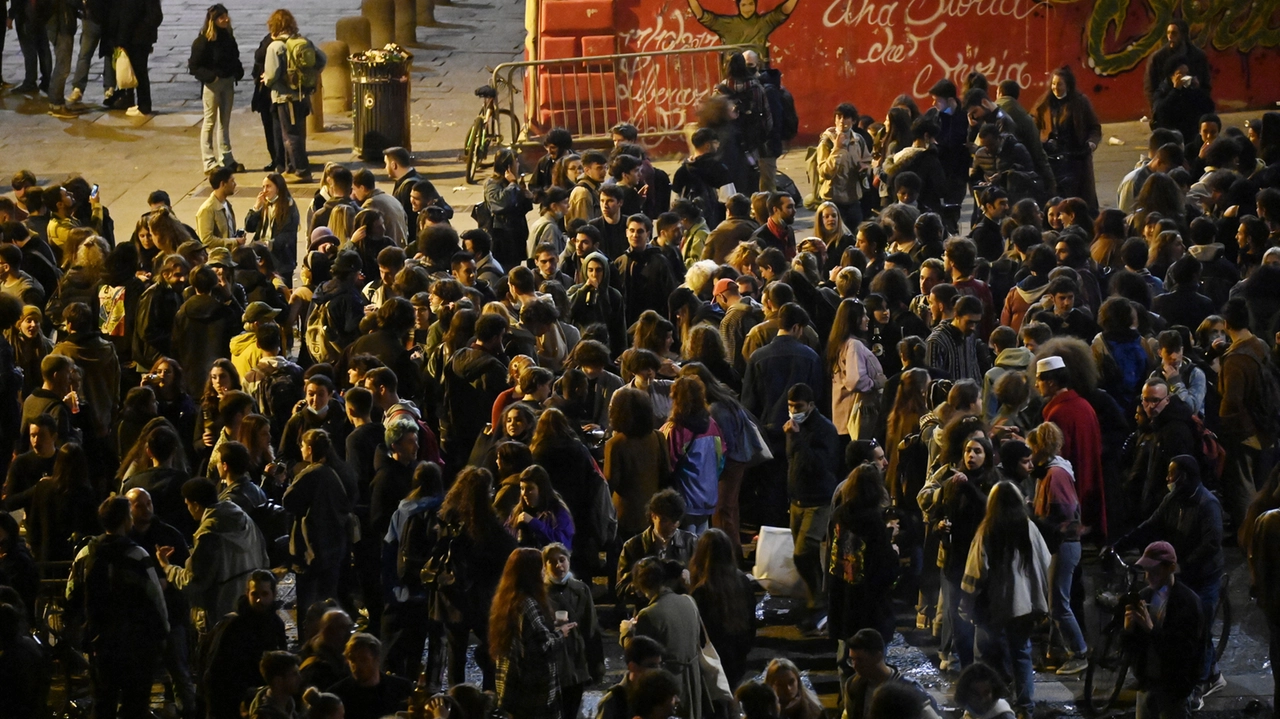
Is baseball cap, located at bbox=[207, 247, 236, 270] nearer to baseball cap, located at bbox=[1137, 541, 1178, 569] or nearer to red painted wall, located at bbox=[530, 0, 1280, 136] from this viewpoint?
baseball cap, located at bbox=[1137, 541, 1178, 569]

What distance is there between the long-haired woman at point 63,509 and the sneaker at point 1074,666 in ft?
17.2

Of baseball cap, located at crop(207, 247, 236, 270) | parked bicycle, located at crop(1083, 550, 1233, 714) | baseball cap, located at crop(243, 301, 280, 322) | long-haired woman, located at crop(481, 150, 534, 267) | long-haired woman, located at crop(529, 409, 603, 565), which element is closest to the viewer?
parked bicycle, located at crop(1083, 550, 1233, 714)

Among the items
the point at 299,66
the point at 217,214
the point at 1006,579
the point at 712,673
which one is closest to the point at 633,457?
the point at 712,673

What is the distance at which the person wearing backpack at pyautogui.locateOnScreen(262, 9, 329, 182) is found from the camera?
19391 mm

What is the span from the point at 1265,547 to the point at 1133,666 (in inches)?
38.9

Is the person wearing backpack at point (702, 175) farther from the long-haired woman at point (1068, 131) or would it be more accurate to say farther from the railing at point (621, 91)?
the railing at point (621, 91)

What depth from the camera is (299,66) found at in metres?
19.5

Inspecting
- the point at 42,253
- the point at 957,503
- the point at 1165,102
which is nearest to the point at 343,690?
the point at 957,503

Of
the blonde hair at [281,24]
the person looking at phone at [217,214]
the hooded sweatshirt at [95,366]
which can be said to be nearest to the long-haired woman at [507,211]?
the person looking at phone at [217,214]

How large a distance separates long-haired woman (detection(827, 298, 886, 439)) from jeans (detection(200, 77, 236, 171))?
1061 centimetres

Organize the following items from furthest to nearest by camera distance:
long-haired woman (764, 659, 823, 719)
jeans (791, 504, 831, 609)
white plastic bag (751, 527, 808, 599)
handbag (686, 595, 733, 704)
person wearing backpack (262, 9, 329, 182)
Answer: person wearing backpack (262, 9, 329, 182)
white plastic bag (751, 527, 808, 599)
jeans (791, 504, 831, 609)
handbag (686, 595, 733, 704)
long-haired woman (764, 659, 823, 719)

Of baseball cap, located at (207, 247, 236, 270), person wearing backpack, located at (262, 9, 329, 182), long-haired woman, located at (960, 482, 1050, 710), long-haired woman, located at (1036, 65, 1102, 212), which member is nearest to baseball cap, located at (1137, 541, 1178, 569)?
long-haired woman, located at (960, 482, 1050, 710)

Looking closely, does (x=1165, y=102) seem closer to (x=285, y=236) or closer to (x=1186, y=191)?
(x=1186, y=191)

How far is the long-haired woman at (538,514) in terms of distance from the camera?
9242 millimetres
